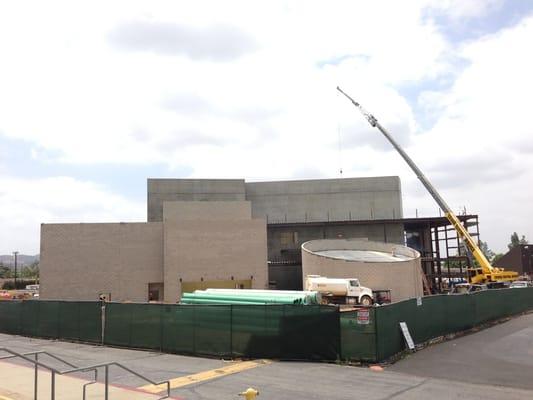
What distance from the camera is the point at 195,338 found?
1786 cm

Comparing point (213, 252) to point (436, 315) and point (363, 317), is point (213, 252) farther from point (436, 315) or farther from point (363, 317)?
point (363, 317)

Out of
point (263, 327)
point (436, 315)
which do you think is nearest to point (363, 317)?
point (263, 327)

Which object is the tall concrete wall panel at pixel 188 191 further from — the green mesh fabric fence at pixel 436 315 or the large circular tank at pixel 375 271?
the green mesh fabric fence at pixel 436 315

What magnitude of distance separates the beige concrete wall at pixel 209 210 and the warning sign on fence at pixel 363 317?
152ft

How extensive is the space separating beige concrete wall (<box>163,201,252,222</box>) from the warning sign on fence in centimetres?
4623

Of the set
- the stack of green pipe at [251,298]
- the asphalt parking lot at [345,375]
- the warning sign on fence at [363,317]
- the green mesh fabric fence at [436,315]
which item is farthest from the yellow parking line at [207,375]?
the stack of green pipe at [251,298]

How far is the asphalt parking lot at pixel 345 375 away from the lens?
12172 mm

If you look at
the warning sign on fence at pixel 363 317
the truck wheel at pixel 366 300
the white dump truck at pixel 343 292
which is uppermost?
the warning sign on fence at pixel 363 317

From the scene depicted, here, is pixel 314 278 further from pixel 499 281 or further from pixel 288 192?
pixel 288 192

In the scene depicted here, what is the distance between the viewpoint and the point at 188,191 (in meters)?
79.1

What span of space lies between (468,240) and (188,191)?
41535 mm

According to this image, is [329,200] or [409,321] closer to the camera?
[409,321]

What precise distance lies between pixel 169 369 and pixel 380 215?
66.8 m

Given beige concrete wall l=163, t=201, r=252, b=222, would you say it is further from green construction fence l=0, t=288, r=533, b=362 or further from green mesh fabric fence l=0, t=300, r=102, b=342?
green construction fence l=0, t=288, r=533, b=362
